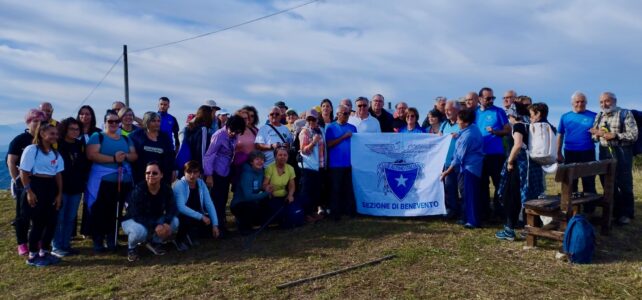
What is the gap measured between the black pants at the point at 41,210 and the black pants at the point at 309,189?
3.57 metres

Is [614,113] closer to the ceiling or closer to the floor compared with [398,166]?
closer to the ceiling

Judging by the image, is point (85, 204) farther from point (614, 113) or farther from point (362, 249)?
point (614, 113)

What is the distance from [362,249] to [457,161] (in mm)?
2073

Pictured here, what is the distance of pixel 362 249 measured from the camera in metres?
5.92

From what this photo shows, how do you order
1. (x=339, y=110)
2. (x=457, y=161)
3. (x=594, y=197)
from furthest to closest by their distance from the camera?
(x=339, y=110), (x=457, y=161), (x=594, y=197)

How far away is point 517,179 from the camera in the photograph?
619 centimetres

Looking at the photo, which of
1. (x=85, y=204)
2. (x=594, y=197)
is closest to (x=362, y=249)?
(x=594, y=197)

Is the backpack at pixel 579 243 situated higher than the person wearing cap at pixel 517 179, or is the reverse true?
the person wearing cap at pixel 517 179

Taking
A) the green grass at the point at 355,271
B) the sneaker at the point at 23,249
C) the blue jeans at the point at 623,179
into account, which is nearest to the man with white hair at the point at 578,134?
the blue jeans at the point at 623,179

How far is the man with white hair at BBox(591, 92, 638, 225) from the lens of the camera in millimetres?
6898

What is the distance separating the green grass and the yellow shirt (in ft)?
2.38

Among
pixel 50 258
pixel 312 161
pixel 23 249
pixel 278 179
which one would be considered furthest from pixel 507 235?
pixel 23 249

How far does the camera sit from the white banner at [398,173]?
24.3 ft

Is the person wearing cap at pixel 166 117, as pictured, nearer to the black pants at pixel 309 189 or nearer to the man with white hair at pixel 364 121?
the black pants at pixel 309 189
